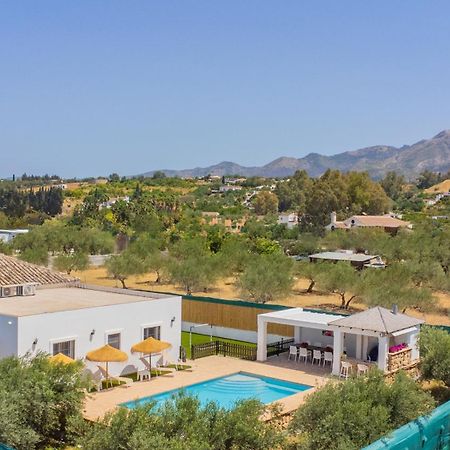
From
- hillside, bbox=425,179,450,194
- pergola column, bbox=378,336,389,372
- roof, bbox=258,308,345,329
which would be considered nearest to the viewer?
pergola column, bbox=378,336,389,372

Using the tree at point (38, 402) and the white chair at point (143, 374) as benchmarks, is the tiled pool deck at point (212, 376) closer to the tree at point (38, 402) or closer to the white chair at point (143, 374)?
the white chair at point (143, 374)

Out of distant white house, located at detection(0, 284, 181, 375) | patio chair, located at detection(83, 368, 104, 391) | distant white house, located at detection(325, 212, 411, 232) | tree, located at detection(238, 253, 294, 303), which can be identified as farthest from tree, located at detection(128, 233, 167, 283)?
distant white house, located at detection(325, 212, 411, 232)

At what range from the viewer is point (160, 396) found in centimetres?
1873

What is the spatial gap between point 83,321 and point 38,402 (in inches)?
285

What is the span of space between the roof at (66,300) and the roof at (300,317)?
3943mm

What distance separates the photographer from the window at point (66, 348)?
64.2 ft

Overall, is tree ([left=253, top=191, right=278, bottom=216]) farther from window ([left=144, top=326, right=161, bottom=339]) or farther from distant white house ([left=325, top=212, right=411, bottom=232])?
window ([left=144, top=326, right=161, bottom=339])

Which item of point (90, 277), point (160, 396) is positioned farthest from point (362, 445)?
point (90, 277)

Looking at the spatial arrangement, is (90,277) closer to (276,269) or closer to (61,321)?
(276,269)

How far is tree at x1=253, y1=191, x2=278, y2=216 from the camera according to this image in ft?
371

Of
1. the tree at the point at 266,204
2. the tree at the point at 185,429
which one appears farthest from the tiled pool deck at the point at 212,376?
the tree at the point at 266,204

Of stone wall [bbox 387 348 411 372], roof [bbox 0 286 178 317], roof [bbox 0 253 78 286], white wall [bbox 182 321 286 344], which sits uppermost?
roof [bbox 0 253 78 286]

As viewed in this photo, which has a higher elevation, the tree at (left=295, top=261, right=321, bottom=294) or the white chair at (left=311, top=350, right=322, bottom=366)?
the tree at (left=295, top=261, right=321, bottom=294)

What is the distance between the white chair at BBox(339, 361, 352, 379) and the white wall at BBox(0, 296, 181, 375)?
5694 mm
